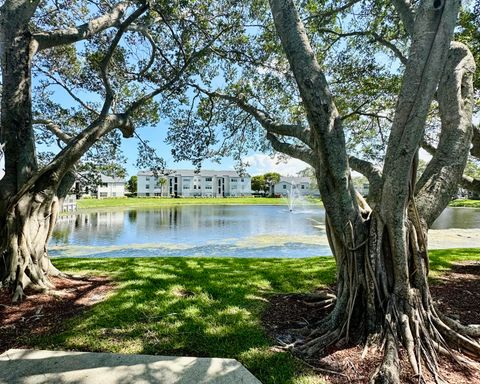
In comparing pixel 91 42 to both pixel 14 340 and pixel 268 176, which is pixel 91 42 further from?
pixel 268 176

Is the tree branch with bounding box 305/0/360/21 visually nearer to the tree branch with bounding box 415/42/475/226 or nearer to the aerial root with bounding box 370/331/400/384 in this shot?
the tree branch with bounding box 415/42/475/226

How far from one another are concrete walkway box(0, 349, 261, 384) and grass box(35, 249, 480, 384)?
0.18m

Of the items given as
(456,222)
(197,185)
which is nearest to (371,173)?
(456,222)

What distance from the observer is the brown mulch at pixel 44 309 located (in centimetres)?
336

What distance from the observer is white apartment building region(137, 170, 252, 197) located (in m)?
67.0

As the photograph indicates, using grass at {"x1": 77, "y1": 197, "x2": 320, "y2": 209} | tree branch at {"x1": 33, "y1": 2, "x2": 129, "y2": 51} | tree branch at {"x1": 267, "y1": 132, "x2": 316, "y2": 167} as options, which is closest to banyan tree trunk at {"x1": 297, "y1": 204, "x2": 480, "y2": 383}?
tree branch at {"x1": 267, "y1": 132, "x2": 316, "y2": 167}

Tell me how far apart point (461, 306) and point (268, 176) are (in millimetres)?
62731

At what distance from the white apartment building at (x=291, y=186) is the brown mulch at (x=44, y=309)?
6492 cm

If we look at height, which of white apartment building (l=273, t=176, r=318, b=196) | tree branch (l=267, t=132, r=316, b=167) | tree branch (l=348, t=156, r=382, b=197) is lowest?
tree branch (l=348, t=156, r=382, b=197)

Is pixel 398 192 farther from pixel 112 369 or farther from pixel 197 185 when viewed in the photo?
pixel 197 185

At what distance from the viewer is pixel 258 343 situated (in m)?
3.12

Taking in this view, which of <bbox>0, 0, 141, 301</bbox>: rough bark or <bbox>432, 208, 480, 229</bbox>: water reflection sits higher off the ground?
<bbox>0, 0, 141, 301</bbox>: rough bark

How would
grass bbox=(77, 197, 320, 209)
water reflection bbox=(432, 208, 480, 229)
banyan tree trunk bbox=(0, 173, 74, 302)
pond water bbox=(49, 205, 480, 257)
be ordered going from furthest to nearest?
1. grass bbox=(77, 197, 320, 209)
2. water reflection bbox=(432, 208, 480, 229)
3. pond water bbox=(49, 205, 480, 257)
4. banyan tree trunk bbox=(0, 173, 74, 302)

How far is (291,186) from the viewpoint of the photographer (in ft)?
229
